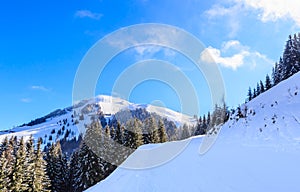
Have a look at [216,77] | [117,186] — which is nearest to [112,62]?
[216,77]

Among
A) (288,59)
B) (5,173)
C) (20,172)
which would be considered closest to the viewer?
(5,173)

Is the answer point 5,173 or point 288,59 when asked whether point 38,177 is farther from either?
point 288,59

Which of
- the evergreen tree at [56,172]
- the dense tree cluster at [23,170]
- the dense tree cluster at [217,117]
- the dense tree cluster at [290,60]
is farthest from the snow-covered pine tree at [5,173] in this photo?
the dense tree cluster at [290,60]

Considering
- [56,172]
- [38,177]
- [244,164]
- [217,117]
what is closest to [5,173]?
[38,177]

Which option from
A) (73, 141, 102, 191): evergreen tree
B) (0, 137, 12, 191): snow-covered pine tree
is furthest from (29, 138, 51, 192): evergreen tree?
(73, 141, 102, 191): evergreen tree

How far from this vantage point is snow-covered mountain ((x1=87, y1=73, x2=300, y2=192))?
20.3 feet

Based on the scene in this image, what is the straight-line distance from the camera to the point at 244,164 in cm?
733

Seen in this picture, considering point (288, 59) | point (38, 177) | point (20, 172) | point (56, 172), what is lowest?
point (56, 172)

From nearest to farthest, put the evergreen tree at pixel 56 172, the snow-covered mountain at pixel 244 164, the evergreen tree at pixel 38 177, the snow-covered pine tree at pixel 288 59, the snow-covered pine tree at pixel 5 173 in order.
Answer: the snow-covered mountain at pixel 244 164
the snow-covered pine tree at pixel 5 173
the evergreen tree at pixel 38 177
the evergreen tree at pixel 56 172
the snow-covered pine tree at pixel 288 59

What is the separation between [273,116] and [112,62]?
8790 millimetres

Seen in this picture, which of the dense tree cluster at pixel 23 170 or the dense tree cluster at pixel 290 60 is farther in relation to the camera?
the dense tree cluster at pixel 290 60

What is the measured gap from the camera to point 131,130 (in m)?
36.6

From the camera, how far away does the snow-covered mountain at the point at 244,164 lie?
20.3 ft

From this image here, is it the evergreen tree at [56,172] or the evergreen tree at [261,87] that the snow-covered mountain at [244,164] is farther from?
the evergreen tree at [261,87]
